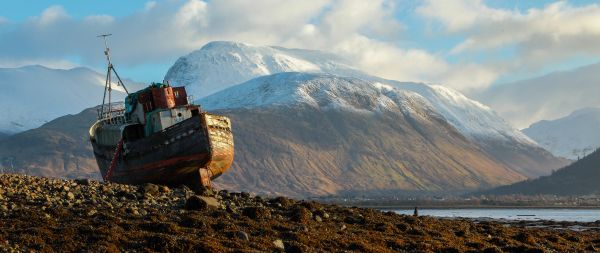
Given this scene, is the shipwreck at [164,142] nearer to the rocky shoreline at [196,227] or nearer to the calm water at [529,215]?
the rocky shoreline at [196,227]

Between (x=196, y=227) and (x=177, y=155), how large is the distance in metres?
32.0

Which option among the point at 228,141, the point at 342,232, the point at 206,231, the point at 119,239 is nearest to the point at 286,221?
the point at 342,232

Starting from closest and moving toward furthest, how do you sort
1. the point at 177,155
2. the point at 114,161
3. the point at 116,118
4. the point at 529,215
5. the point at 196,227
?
1. the point at 196,227
2. the point at 177,155
3. the point at 114,161
4. the point at 116,118
5. the point at 529,215

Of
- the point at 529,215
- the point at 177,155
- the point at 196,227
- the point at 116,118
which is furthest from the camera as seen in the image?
the point at 529,215

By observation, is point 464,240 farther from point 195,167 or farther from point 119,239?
point 195,167

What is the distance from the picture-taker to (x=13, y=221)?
31234mm

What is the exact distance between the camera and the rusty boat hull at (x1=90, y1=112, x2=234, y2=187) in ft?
213

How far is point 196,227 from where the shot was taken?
33281 mm

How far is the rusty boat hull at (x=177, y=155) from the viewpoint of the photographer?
6494cm

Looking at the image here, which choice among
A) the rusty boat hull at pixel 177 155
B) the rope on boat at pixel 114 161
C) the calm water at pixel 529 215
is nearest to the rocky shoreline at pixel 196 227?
the rusty boat hull at pixel 177 155

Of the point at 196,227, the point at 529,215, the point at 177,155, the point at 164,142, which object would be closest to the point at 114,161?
the point at 164,142

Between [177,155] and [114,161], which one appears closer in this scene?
[177,155]

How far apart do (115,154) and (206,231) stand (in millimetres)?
38146

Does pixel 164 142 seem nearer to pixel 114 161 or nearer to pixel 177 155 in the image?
pixel 177 155
